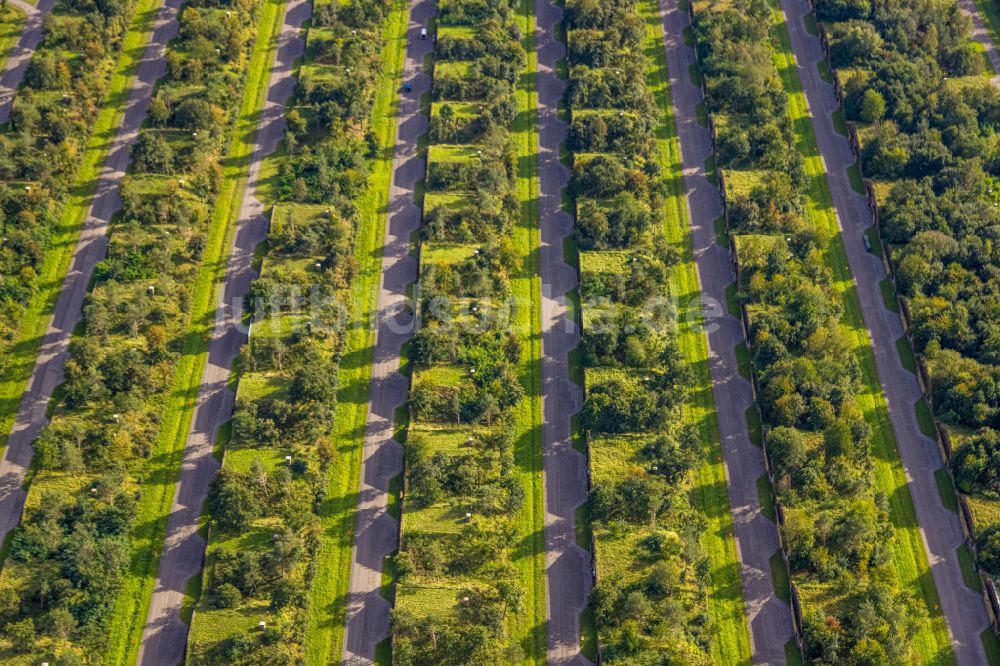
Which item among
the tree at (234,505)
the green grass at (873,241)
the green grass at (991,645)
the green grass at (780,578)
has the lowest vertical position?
the green grass at (991,645)

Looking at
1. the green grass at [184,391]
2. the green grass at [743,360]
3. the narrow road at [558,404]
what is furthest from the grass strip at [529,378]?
the green grass at [184,391]

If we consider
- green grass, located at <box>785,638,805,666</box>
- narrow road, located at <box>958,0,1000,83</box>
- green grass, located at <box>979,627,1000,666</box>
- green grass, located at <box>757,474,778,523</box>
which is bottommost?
green grass, located at <box>979,627,1000,666</box>

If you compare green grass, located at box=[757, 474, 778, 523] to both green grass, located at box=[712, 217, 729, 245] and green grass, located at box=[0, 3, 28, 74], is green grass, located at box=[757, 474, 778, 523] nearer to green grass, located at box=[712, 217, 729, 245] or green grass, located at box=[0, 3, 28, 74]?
green grass, located at box=[712, 217, 729, 245]

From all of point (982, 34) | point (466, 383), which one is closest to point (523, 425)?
point (466, 383)

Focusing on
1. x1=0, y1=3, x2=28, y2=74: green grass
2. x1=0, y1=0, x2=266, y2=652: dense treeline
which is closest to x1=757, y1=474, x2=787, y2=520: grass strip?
x1=0, y1=0, x2=266, y2=652: dense treeline

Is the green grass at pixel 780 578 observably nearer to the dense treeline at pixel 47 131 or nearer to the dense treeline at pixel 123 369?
the dense treeline at pixel 123 369
